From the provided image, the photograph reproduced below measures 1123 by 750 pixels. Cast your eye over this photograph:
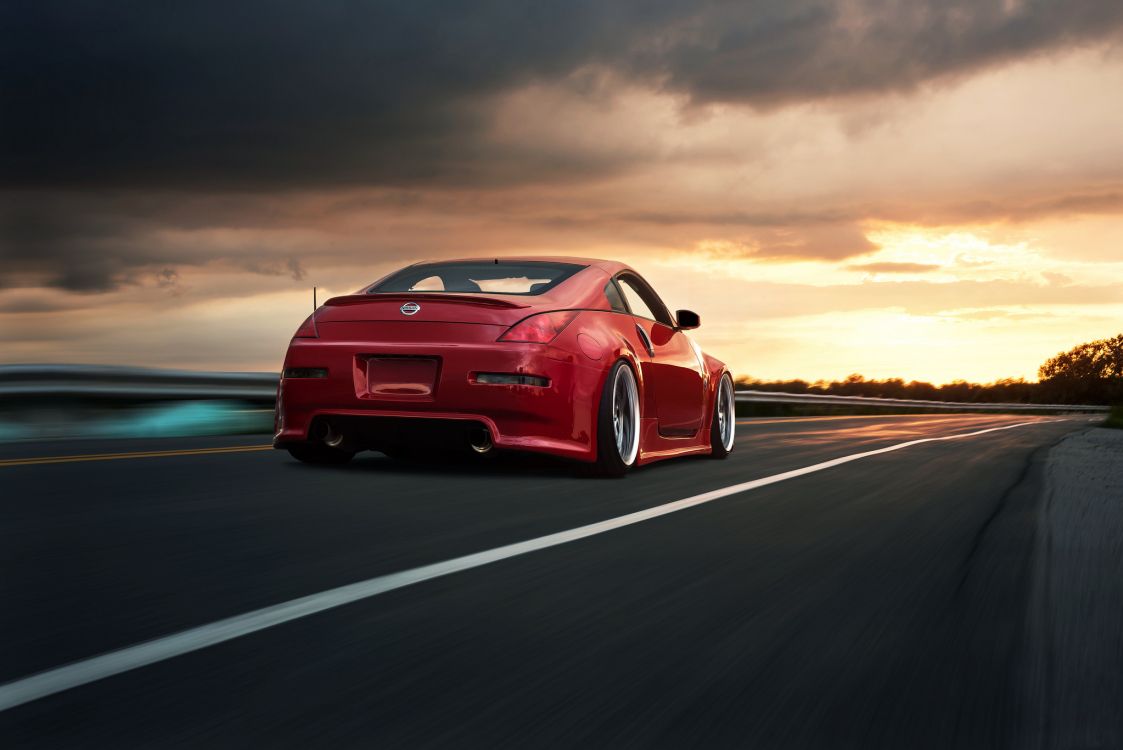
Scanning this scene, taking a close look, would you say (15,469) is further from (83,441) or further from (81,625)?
Result: (81,625)

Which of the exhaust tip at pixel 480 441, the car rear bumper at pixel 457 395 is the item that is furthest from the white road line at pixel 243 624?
the exhaust tip at pixel 480 441

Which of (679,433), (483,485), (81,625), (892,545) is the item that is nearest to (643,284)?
(679,433)

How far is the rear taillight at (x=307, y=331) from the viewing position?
7.84 meters

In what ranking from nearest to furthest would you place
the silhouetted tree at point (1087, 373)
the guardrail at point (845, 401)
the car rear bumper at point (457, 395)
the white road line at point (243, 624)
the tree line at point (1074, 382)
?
the white road line at point (243, 624), the car rear bumper at point (457, 395), the guardrail at point (845, 401), the tree line at point (1074, 382), the silhouetted tree at point (1087, 373)

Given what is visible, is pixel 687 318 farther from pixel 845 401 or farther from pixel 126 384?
pixel 845 401

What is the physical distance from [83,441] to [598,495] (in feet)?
17.9

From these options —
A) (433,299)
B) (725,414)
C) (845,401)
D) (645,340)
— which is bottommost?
(725,414)

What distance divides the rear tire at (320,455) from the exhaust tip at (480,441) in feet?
4.23

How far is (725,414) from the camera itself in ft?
34.6

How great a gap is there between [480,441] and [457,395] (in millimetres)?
337

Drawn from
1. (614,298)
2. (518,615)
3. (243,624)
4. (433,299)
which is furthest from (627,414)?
(243,624)

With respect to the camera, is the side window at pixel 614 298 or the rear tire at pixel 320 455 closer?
the rear tire at pixel 320 455

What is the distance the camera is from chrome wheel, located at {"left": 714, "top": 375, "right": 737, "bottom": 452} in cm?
1036

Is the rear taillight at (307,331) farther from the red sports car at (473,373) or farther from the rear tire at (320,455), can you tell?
the rear tire at (320,455)
